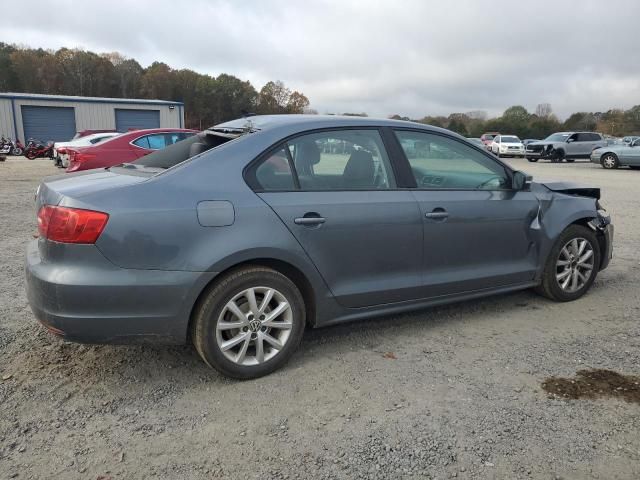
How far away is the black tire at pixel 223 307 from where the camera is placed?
3.01m

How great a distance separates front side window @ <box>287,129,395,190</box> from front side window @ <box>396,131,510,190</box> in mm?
252

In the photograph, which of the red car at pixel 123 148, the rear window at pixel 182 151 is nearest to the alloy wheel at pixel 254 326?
the rear window at pixel 182 151

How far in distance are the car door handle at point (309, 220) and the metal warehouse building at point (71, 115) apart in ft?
125

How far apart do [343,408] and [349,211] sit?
124cm

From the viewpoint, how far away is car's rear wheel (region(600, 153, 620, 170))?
910 inches

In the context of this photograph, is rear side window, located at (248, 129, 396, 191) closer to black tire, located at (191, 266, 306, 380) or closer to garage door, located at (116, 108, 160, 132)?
black tire, located at (191, 266, 306, 380)

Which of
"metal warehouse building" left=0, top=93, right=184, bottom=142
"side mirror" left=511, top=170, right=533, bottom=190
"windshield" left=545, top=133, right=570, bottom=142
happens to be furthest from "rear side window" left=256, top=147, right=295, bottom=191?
"metal warehouse building" left=0, top=93, right=184, bottom=142

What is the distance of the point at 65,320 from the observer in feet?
9.18

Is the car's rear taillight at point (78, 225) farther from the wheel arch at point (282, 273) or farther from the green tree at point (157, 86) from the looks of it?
the green tree at point (157, 86)

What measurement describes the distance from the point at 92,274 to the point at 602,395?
2.99 meters

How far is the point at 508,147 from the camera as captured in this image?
35625 millimetres

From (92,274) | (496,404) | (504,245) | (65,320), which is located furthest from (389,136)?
(65,320)

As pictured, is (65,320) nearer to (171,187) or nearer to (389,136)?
(171,187)

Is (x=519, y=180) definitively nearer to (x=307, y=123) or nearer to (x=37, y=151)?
(x=307, y=123)
